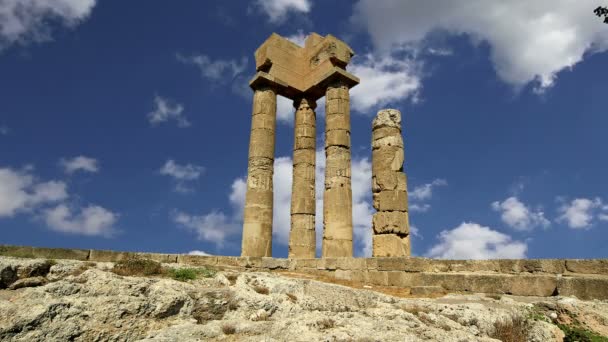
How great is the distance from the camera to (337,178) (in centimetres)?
1647

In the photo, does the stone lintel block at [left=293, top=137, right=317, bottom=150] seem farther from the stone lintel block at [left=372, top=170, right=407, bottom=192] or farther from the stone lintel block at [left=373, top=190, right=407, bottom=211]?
the stone lintel block at [left=373, top=190, right=407, bottom=211]

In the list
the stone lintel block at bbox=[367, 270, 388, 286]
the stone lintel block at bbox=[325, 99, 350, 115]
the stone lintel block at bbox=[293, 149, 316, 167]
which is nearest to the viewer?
the stone lintel block at bbox=[367, 270, 388, 286]

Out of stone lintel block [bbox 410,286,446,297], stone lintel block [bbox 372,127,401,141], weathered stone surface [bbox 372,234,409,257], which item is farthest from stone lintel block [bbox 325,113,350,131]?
stone lintel block [bbox 410,286,446,297]

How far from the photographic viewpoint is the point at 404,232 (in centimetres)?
1355

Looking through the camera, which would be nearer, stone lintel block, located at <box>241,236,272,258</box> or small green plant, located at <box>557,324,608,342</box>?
small green plant, located at <box>557,324,608,342</box>

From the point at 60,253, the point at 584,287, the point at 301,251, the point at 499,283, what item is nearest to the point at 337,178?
the point at 301,251

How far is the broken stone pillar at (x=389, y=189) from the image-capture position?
13453 millimetres

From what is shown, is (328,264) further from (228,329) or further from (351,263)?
(228,329)

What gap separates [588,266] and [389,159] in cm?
637

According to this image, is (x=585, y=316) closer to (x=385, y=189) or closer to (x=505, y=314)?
(x=505, y=314)

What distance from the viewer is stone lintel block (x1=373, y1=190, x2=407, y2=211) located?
44.8 ft

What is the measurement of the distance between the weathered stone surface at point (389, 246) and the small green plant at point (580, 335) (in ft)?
23.5

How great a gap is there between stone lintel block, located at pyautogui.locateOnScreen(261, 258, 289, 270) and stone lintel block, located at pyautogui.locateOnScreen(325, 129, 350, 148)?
5058mm

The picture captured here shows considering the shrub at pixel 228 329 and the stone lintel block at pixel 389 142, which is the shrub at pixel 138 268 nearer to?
the shrub at pixel 228 329
